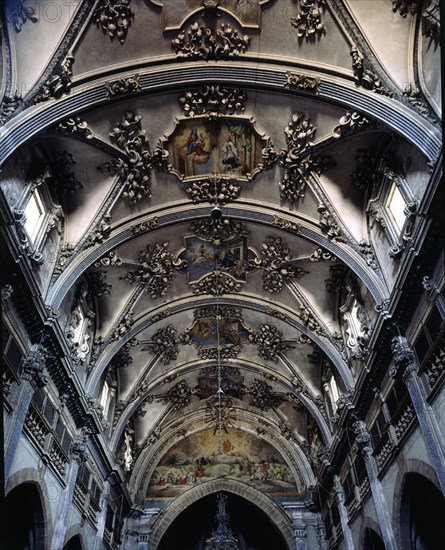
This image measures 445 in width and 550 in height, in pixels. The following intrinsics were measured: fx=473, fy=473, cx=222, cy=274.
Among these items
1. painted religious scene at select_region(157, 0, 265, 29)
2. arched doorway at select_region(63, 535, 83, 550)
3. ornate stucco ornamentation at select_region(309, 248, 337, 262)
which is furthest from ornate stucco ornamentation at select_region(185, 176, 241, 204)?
arched doorway at select_region(63, 535, 83, 550)

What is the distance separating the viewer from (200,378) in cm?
2441

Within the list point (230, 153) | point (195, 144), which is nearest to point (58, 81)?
point (195, 144)

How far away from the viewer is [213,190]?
15773 mm

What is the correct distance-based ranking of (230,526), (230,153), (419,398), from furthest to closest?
(230,526), (230,153), (419,398)

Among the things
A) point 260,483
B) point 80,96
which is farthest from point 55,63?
point 260,483

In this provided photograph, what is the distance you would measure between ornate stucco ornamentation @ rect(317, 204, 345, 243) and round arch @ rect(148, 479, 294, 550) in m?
15.6

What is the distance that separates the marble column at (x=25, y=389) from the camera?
10633mm

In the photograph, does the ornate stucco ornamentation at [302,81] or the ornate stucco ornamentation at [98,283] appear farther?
the ornate stucco ornamentation at [98,283]

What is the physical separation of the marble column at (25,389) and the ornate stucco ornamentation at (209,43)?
8769 mm

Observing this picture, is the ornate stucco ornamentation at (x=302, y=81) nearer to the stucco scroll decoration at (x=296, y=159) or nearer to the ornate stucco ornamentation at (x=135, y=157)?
the stucco scroll decoration at (x=296, y=159)

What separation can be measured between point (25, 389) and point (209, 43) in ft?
33.0

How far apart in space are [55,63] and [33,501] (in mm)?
11401

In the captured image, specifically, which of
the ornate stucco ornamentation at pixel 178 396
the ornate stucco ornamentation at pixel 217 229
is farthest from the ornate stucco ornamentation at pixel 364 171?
the ornate stucco ornamentation at pixel 178 396

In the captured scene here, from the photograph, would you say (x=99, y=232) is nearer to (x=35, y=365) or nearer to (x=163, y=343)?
(x=35, y=365)
